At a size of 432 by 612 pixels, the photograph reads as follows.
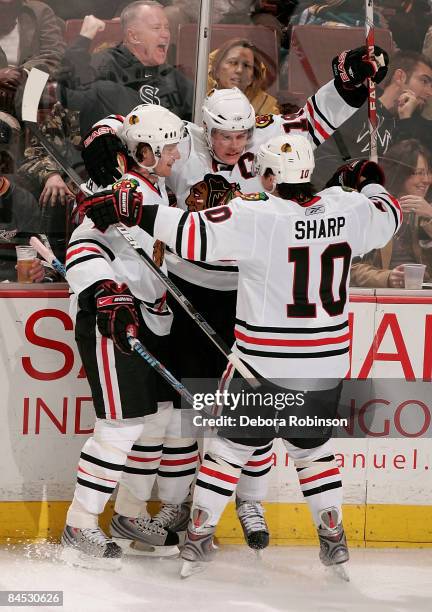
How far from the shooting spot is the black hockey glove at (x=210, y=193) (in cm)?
344

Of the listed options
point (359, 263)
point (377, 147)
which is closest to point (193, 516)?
point (359, 263)

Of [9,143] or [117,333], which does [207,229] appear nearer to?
[117,333]

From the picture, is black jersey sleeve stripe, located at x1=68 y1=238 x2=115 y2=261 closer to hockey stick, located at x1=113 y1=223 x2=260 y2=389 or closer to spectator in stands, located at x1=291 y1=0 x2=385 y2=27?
hockey stick, located at x1=113 y1=223 x2=260 y2=389

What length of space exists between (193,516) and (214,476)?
0.46 ft

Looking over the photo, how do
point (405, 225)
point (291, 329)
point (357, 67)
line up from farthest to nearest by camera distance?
point (405, 225) → point (357, 67) → point (291, 329)

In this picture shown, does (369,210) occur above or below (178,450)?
above

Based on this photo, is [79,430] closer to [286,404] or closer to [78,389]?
[78,389]

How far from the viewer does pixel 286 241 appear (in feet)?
10.2

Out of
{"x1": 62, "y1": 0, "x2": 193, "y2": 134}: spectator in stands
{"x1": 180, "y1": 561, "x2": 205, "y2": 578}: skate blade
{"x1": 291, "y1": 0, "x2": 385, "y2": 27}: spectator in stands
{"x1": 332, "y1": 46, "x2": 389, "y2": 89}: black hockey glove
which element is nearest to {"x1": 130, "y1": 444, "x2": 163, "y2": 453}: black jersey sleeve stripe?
{"x1": 180, "y1": 561, "x2": 205, "y2": 578}: skate blade

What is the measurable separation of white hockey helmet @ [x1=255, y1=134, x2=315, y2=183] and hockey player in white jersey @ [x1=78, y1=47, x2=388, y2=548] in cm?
22

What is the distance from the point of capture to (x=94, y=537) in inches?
132

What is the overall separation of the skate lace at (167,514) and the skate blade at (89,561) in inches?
8.7

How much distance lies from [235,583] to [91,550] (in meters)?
0.43

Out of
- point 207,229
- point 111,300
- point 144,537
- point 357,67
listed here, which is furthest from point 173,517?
point 357,67
